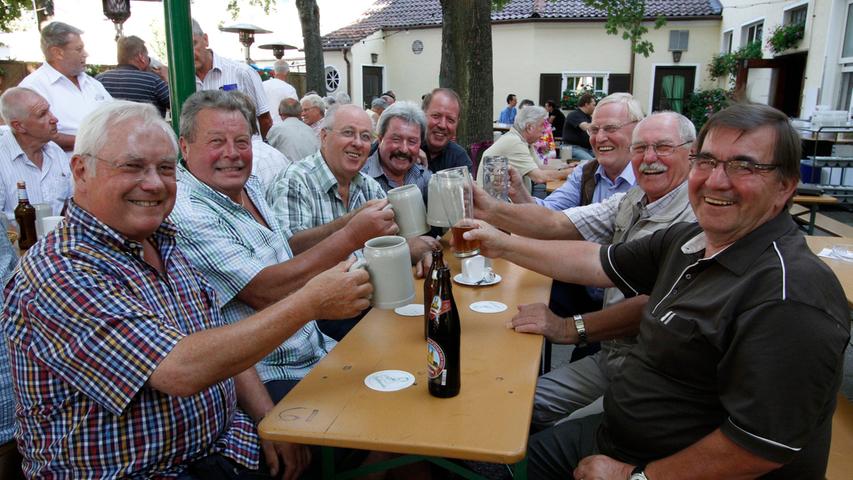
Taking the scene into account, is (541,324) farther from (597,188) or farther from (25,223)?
(25,223)

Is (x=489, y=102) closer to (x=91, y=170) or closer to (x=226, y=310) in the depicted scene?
(x=226, y=310)

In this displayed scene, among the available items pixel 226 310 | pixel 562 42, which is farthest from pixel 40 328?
pixel 562 42

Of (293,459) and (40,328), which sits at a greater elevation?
(40,328)

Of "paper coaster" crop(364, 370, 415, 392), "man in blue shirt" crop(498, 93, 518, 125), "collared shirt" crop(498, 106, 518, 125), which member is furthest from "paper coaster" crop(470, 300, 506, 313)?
"collared shirt" crop(498, 106, 518, 125)

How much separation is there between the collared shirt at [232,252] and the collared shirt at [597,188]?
6.56 ft

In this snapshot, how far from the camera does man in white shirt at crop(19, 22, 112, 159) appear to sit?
451cm

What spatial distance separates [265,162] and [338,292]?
8.96 ft

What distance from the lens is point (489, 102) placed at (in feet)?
24.0

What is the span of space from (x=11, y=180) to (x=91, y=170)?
2.77 m

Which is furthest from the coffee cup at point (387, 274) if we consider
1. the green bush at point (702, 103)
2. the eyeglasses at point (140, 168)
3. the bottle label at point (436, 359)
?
the green bush at point (702, 103)

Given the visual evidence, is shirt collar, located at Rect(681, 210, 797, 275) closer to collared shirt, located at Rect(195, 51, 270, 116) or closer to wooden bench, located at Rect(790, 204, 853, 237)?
wooden bench, located at Rect(790, 204, 853, 237)

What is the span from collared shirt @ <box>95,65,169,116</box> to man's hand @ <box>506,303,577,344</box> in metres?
4.19

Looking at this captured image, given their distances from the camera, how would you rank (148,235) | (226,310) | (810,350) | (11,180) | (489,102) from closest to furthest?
(810,350), (148,235), (226,310), (11,180), (489,102)

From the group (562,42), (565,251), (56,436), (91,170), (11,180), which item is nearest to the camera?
(56,436)
